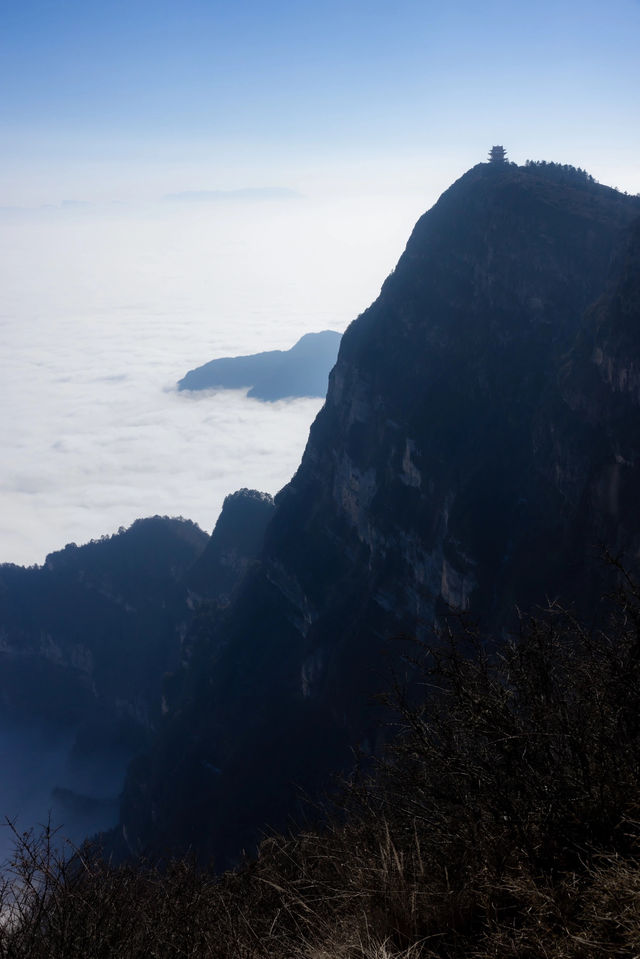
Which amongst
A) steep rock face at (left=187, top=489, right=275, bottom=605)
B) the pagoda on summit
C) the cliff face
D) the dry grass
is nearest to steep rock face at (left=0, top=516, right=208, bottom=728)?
steep rock face at (left=187, top=489, right=275, bottom=605)

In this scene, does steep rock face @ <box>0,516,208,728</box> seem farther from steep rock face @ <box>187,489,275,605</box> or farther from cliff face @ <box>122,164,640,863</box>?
cliff face @ <box>122,164,640,863</box>

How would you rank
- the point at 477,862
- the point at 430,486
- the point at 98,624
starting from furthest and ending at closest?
the point at 98,624
the point at 430,486
the point at 477,862

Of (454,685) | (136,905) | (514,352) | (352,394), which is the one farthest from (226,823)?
(454,685)

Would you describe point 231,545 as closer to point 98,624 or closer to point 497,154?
point 98,624

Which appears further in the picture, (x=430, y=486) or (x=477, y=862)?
(x=430, y=486)

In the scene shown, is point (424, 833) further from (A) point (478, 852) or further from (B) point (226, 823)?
(B) point (226, 823)

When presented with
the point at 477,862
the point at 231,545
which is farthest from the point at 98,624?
the point at 477,862
